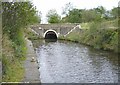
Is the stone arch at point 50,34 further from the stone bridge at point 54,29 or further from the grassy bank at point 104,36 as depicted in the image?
the grassy bank at point 104,36

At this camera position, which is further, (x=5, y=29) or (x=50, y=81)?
(x=5, y=29)

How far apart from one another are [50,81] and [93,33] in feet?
79.8

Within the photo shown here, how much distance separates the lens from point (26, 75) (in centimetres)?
1384

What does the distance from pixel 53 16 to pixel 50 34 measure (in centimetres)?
760

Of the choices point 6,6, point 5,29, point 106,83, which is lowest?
point 106,83

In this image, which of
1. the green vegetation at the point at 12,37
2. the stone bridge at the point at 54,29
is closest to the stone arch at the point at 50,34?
the stone bridge at the point at 54,29

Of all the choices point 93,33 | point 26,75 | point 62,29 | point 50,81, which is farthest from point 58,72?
point 62,29

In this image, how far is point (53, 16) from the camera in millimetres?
67625

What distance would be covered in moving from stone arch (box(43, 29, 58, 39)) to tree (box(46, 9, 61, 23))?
5.86 metres

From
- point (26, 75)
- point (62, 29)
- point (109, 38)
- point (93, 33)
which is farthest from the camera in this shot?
point (62, 29)

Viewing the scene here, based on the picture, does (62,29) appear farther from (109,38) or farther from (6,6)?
(6,6)

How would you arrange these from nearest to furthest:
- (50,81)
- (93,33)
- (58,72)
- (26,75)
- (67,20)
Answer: (26,75) → (50,81) → (58,72) → (93,33) → (67,20)

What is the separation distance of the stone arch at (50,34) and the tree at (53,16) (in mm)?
5862

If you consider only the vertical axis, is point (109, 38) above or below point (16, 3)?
below
